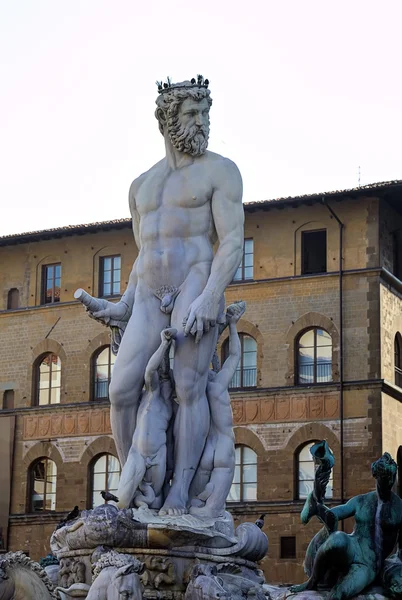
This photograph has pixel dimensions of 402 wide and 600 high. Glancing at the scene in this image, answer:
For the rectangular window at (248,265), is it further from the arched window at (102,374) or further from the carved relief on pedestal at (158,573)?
the carved relief on pedestal at (158,573)

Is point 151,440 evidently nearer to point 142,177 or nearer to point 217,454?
point 217,454

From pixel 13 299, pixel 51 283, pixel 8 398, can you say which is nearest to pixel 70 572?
pixel 51 283

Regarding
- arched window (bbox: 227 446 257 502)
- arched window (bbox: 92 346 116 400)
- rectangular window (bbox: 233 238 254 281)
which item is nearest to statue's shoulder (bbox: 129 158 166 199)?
arched window (bbox: 227 446 257 502)

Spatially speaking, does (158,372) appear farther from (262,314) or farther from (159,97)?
(262,314)

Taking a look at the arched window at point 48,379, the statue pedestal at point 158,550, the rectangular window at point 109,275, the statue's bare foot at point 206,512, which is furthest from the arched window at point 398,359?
the statue pedestal at point 158,550

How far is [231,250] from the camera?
12672mm

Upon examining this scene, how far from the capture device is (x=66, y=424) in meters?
51.9

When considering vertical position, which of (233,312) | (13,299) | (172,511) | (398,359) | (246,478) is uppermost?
(13,299)

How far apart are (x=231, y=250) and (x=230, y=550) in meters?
2.41

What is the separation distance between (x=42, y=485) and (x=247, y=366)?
8.32m

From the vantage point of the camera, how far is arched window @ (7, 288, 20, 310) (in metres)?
54.2

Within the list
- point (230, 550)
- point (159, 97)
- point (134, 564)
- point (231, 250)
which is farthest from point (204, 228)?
point (134, 564)

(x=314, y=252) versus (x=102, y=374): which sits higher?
(x=314, y=252)

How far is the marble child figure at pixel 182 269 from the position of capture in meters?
12.4
